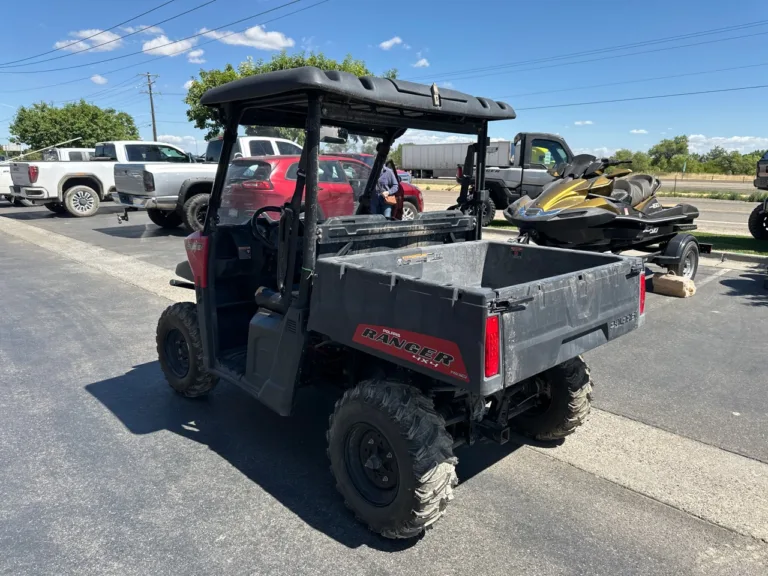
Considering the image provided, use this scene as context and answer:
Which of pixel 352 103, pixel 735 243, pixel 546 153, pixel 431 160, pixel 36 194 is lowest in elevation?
pixel 735 243

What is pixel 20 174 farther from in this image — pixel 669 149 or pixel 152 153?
pixel 669 149

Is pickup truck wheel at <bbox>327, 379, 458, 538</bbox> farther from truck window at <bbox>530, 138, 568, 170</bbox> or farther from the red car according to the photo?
truck window at <bbox>530, 138, 568, 170</bbox>

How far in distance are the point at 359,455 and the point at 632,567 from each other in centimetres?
142

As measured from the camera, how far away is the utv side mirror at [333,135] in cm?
347

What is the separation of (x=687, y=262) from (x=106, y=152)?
54.5 feet

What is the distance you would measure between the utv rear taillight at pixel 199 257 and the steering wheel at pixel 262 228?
35 centimetres

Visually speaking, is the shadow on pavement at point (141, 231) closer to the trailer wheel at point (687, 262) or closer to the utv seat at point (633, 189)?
the utv seat at point (633, 189)

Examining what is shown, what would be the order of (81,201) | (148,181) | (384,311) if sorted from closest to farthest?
(384,311) < (148,181) < (81,201)

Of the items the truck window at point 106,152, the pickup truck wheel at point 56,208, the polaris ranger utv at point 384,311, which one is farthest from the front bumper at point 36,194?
the polaris ranger utv at point 384,311

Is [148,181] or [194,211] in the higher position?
[148,181]

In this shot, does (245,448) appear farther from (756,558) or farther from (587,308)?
(756,558)

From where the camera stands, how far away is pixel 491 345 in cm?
237

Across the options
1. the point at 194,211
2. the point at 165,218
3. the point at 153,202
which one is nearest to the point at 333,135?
the point at 194,211

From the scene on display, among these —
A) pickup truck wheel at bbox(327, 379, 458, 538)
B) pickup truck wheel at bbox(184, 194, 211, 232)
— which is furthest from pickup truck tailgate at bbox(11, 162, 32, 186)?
pickup truck wheel at bbox(327, 379, 458, 538)
